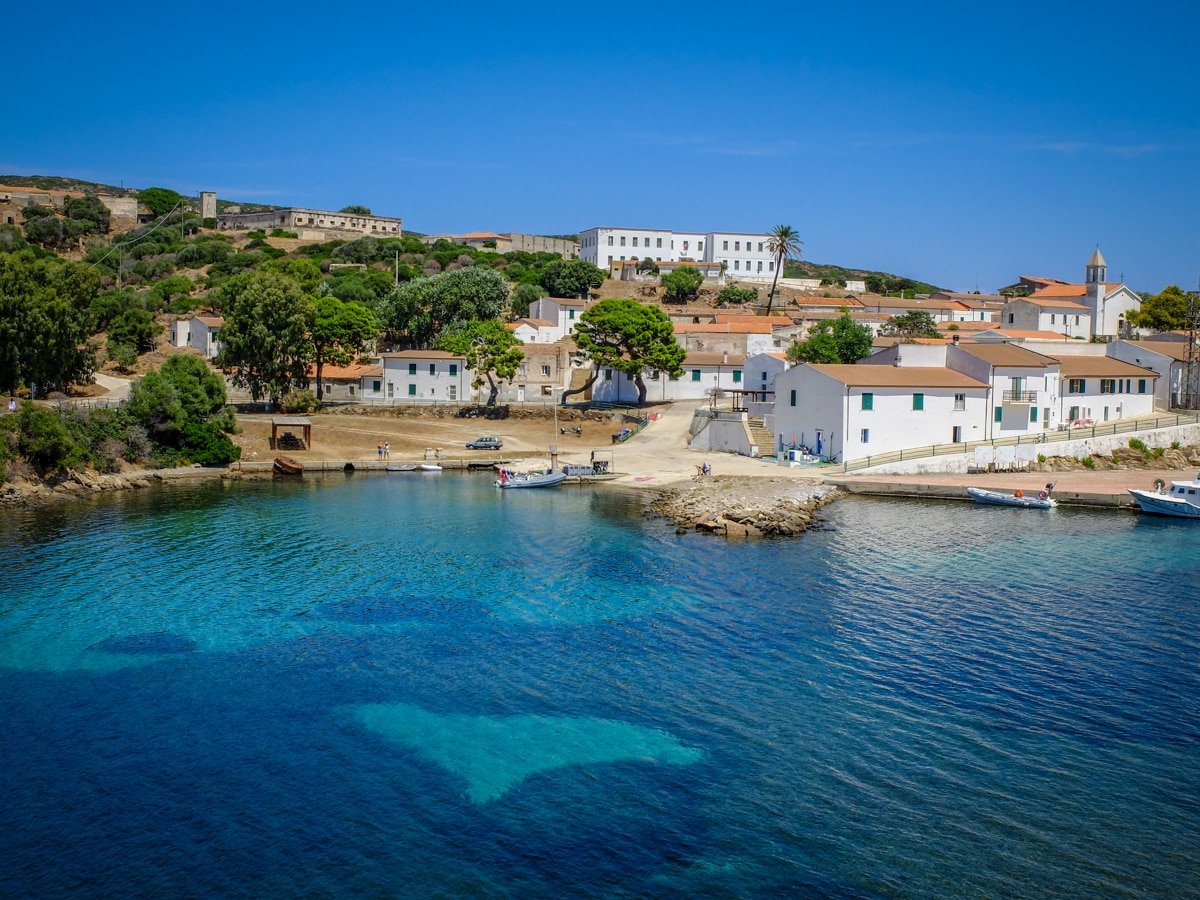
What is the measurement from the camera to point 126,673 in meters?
24.5

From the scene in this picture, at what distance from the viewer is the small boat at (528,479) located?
53625 mm

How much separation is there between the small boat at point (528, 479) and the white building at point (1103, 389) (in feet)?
103

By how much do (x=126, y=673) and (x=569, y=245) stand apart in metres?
133

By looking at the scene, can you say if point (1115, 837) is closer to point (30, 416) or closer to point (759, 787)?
point (759, 787)

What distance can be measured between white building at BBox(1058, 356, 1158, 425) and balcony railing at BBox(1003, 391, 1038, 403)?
3.81 meters

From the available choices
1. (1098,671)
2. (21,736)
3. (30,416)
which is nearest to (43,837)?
(21,736)

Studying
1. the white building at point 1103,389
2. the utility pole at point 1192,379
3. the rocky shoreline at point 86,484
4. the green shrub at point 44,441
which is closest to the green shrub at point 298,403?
the rocky shoreline at point 86,484

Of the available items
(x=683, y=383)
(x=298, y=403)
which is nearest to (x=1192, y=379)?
(x=683, y=383)

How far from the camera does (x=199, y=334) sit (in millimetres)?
90625

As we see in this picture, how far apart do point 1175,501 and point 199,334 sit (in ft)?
260

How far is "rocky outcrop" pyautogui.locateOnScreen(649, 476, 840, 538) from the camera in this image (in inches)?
1626

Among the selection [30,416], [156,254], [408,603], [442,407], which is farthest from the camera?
[156,254]

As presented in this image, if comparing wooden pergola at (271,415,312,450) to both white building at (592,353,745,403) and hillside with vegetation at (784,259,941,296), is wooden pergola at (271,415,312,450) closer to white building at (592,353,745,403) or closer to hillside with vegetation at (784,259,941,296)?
white building at (592,353,745,403)

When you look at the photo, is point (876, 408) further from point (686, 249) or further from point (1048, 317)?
point (686, 249)
